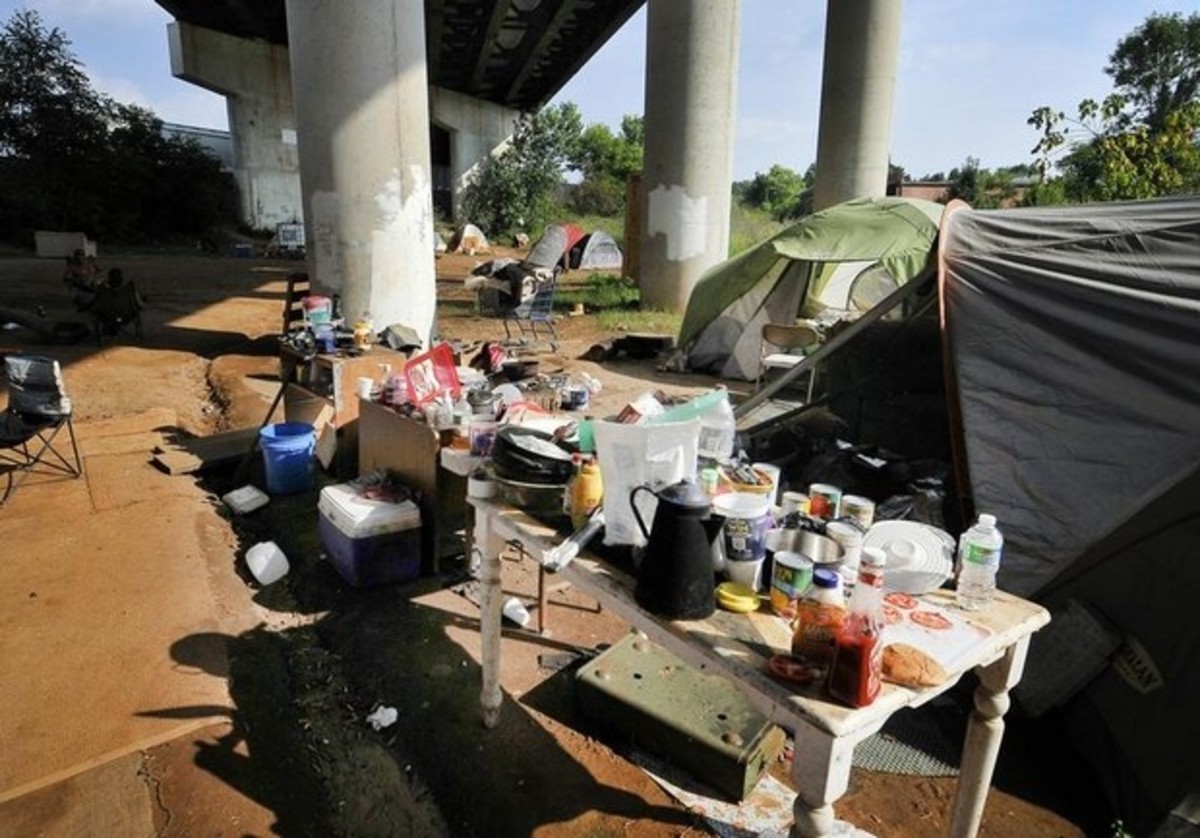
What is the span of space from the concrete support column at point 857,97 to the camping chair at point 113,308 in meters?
10.5

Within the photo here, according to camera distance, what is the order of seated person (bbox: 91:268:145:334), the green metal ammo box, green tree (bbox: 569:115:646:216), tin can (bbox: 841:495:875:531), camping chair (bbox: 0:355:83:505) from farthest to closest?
1. green tree (bbox: 569:115:646:216)
2. seated person (bbox: 91:268:145:334)
3. camping chair (bbox: 0:355:83:505)
4. the green metal ammo box
5. tin can (bbox: 841:495:875:531)

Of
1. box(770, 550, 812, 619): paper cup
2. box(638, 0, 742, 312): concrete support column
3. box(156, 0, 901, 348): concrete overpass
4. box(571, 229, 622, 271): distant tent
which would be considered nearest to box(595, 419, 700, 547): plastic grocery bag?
box(770, 550, 812, 619): paper cup

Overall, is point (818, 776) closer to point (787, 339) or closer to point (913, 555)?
point (913, 555)

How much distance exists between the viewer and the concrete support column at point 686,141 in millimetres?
9086

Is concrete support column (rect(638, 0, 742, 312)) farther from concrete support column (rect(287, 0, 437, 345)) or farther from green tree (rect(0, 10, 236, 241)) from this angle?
green tree (rect(0, 10, 236, 241))

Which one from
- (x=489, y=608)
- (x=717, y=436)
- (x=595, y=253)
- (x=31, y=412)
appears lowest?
(x=489, y=608)

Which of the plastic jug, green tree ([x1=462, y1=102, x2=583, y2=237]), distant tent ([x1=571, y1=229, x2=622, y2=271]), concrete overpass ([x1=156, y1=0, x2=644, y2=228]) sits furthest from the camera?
green tree ([x1=462, y1=102, x2=583, y2=237])

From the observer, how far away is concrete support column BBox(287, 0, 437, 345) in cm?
574

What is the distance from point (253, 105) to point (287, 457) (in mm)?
19514

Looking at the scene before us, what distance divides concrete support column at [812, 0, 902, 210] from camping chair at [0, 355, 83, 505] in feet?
36.8

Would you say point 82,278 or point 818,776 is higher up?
point 82,278

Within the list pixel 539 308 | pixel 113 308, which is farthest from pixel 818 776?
pixel 113 308

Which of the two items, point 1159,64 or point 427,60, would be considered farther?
point 1159,64

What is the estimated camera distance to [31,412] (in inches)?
154
